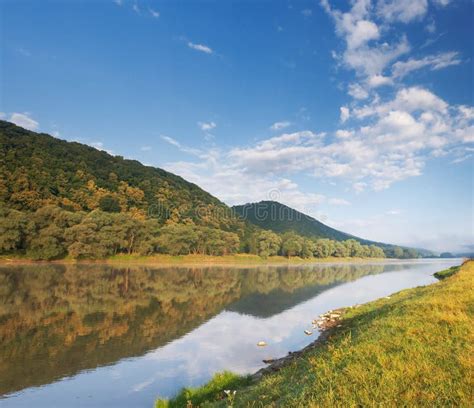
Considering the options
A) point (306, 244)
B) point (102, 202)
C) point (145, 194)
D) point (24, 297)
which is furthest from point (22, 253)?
point (306, 244)

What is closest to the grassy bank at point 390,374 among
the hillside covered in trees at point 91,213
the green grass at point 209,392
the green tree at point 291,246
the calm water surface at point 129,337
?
the green grass at point 209,392

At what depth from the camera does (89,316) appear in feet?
118

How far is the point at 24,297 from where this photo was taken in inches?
1758

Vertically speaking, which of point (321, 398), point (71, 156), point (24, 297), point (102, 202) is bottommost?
point (24, 297)

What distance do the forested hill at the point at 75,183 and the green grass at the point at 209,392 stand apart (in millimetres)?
113461

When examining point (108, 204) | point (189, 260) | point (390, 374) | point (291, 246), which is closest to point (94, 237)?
point (189, 260)

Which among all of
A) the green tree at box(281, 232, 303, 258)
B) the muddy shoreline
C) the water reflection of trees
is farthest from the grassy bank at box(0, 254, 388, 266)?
the muddy shoreline

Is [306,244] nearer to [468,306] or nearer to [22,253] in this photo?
[22,253]

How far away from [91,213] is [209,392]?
102 metres

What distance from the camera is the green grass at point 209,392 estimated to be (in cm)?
1536

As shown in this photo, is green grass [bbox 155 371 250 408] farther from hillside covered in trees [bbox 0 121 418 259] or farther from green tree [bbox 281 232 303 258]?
green tree [bbox 281 232 303 258]

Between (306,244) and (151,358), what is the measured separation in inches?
6116

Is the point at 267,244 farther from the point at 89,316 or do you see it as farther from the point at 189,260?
the point at 89,316

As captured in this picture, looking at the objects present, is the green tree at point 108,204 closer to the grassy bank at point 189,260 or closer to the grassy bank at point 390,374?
the grassy bank at point 189,260
